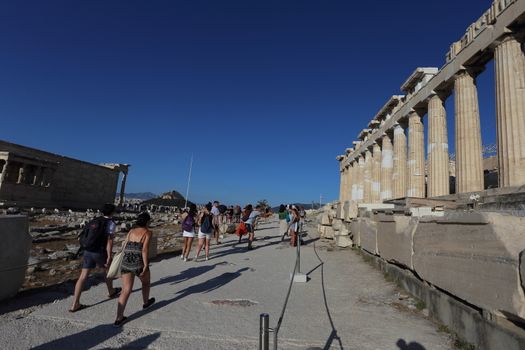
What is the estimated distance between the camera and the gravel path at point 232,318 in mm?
4371

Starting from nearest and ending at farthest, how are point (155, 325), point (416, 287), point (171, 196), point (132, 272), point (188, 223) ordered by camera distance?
point (155, 325) → point (132, 272) → point (416, 287) → point (188, 223) → point (171, 196)

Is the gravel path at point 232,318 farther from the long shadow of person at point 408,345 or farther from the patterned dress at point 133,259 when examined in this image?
the patterned dress at point 133,259

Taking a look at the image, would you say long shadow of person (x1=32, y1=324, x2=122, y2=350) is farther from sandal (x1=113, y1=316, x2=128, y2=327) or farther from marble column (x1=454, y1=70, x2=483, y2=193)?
marble column (x1=454, y1=70, x2=483, y2=193)

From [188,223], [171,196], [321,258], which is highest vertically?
[171,196]

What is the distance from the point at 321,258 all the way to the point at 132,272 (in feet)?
25.8

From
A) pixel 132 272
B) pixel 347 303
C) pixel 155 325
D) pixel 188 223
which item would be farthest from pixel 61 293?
pixel 347 303

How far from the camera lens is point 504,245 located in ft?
11.9

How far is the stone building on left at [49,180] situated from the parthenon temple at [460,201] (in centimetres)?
3320

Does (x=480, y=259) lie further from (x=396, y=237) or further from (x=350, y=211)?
(x=350, y=211)

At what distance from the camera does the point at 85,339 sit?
439 centimetres

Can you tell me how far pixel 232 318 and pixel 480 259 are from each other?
3.65 metres

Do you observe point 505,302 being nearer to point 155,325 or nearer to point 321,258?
point 155,325

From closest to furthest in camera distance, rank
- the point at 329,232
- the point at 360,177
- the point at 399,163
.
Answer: the point at 329,232
the point at 399,163
the point at 360,177

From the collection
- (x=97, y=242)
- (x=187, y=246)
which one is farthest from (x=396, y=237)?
(x=187, y=246)
